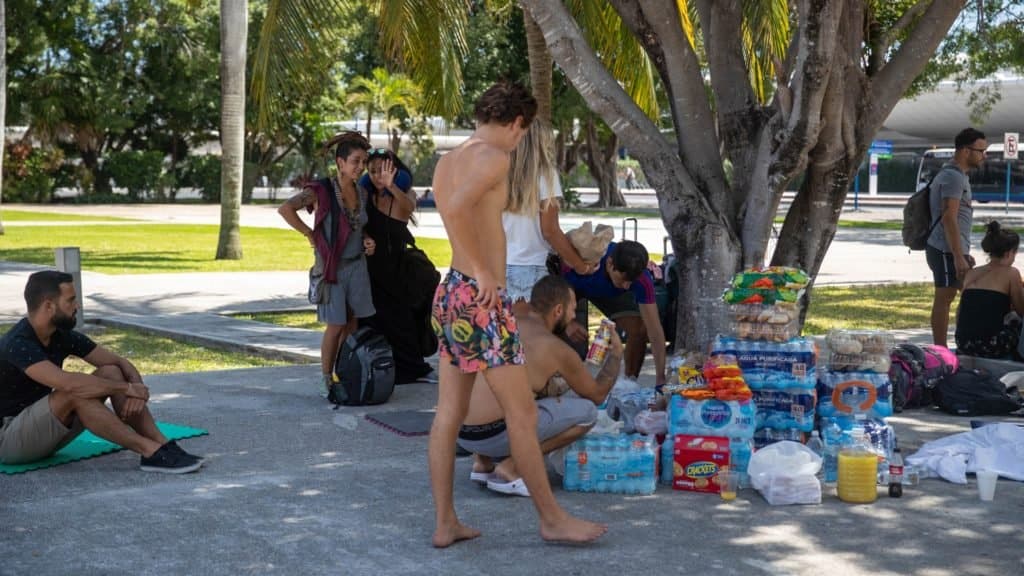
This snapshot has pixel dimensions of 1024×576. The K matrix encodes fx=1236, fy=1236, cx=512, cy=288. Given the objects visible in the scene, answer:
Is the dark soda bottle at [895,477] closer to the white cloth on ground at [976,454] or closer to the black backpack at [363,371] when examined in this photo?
the white cloth on ground at [976,454]

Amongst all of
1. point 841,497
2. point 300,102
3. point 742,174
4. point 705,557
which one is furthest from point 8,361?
point 300,102

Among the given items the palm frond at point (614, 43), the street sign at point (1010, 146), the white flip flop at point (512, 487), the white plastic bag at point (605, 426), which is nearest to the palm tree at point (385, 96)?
the street sign at point (1010, 146)

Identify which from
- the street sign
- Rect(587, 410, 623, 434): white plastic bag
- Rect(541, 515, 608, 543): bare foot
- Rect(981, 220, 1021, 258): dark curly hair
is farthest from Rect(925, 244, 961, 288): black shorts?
the street sign

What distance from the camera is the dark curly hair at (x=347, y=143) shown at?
26.1 ft

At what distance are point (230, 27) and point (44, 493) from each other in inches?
582

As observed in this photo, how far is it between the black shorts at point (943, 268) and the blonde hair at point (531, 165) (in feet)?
15.5

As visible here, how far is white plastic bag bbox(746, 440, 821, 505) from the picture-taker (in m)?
5.75

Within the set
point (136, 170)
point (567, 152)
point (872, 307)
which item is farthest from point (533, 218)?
point (567, 152)

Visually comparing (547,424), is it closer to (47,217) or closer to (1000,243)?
(1000,243)

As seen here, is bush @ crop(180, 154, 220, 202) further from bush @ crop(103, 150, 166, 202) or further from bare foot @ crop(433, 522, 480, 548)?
bare foot @ crop(433, 522, 480, 548)

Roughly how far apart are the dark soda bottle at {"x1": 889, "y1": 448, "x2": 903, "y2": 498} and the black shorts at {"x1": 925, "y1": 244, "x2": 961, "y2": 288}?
4.13 meters

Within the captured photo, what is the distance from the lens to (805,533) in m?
5.29

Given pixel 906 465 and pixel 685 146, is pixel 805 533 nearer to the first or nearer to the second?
pixel 906 465

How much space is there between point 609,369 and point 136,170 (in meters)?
43.0
